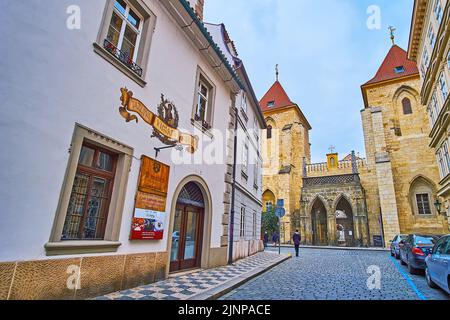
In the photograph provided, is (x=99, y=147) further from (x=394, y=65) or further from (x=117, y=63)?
(x=394, y=65)

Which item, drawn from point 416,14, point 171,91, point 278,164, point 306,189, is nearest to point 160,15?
point 171,91

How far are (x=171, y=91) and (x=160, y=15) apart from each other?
2.11 m

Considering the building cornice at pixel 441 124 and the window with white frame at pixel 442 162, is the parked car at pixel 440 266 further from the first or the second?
the window with white frame at pixel 442 162

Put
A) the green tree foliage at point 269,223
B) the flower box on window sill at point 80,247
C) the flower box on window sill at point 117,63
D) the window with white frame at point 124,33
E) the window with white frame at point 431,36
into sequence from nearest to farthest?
the flower box on window sill at point 80,247 < the flower box on window sill at point 117,63 < the window with white frame at point 124,33 < the window with white frame at point 431,36 < the green tree foliage at point 269,223

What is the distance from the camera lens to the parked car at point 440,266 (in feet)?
17.3

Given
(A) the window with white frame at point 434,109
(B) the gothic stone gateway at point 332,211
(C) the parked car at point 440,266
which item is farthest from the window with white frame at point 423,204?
A: (C) the parked car at point 440,266

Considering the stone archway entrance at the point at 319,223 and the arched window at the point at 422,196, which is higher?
the arched window at the point at 422,196

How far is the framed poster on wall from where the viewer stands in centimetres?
585

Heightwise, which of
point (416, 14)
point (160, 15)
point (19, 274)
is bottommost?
point (19, 274)

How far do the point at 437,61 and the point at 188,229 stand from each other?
55.3 ft

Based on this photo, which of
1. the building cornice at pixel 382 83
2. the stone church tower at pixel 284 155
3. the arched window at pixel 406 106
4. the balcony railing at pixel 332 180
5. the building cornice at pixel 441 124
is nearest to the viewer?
the building cornice at pixel 441 124

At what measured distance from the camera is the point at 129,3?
242 inches

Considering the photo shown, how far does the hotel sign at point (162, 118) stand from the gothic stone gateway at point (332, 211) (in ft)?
79.0
